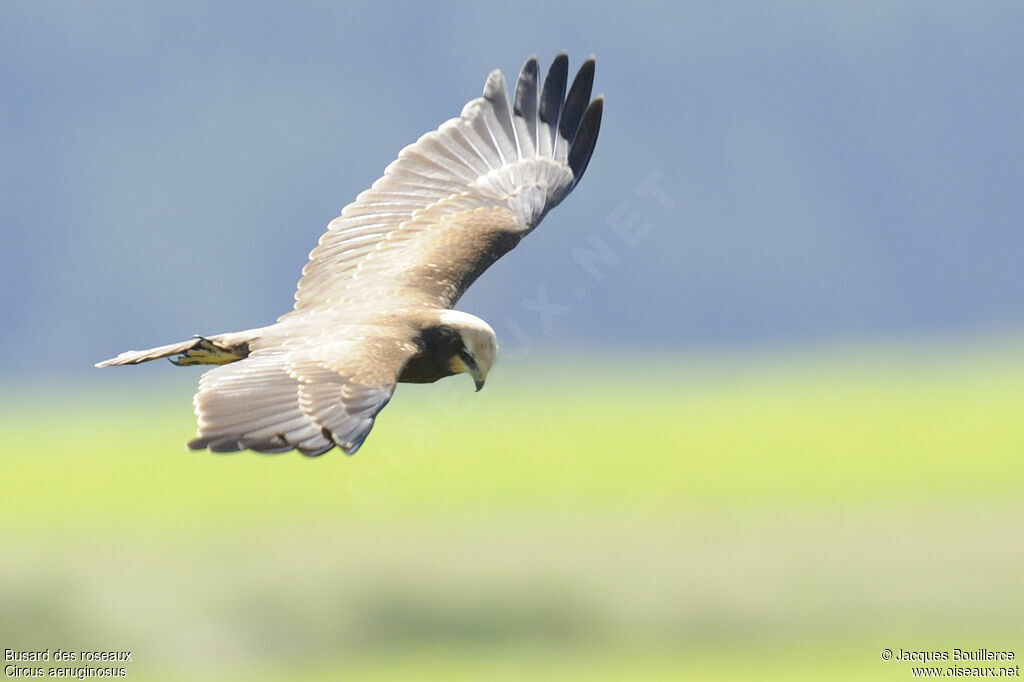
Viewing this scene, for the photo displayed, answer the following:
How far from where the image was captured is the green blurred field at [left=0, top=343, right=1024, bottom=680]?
36406mm

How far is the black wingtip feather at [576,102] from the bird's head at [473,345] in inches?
97.4

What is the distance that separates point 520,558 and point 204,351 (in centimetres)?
2949

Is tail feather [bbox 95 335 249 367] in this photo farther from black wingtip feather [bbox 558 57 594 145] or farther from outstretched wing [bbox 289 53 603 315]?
black wingtip feather [bbox 558 57 594 145]

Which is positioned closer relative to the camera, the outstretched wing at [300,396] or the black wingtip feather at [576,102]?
the outstretched wing at [300,396]

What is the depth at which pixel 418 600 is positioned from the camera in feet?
123

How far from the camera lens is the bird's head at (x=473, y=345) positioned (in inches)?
432

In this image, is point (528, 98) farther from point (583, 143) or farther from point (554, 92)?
point (583, 143)

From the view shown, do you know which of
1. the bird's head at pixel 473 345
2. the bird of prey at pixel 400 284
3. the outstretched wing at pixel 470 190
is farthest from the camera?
the outstretched wing at pixel 470 190

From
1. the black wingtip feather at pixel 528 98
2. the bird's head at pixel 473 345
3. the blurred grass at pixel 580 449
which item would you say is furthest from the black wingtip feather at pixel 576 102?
the blurred grass at pixel 580 449

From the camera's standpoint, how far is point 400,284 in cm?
1203

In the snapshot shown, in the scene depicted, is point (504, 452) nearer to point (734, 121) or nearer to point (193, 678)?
point (193, 678)

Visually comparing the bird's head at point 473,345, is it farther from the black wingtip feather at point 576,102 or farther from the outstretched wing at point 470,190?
the black wingtip feather at point 576,102

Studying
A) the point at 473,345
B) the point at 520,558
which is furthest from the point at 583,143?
the point at 520,558

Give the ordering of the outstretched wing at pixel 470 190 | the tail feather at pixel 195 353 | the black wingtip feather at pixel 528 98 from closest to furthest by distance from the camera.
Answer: the tail feather at pixel 195 353, the outstretched wing at pixel 470 190, the black wingtip feather at pixel 528 98
